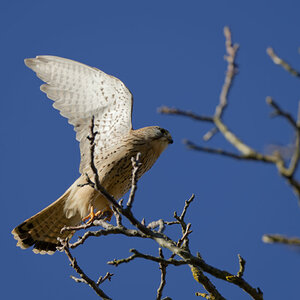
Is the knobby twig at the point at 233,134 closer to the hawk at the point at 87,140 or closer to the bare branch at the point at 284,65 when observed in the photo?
the bare branch at the point at 284,65

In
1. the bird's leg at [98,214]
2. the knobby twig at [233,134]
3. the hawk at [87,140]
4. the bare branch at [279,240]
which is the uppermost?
the hawk at [87,140]

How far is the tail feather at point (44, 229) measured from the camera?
4.80 meters

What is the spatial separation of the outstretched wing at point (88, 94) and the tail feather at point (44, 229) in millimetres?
839

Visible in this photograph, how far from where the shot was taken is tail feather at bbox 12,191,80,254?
4.80 metres

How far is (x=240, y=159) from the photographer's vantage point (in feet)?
4.60

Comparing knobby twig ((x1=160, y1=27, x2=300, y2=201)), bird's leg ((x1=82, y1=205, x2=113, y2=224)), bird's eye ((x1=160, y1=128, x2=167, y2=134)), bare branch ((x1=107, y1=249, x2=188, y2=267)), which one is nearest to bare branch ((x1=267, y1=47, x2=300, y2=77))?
knobby twig ((x1=160, y1=27, x2=300, y2=201))

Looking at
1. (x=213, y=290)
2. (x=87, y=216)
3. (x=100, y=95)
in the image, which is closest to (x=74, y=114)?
(x=100, y=95)

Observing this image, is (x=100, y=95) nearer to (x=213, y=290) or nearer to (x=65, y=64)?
(x=65, y=64)

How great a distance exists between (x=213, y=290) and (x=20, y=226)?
259 cm

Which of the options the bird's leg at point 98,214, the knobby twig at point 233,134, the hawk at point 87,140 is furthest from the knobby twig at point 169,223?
the hawk at point 87,140

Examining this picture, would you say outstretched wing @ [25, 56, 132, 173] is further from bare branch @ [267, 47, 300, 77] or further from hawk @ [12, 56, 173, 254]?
bare branch @ [267, 47, 300, 77]

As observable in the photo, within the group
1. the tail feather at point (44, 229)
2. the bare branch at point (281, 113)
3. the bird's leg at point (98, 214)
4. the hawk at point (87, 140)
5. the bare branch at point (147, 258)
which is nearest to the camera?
the bare branch at point (281, 113)

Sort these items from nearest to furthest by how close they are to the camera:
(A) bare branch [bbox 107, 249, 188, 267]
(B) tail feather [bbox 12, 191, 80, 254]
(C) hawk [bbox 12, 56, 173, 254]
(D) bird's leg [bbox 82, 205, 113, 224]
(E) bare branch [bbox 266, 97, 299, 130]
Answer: (E) bare branch [bbox 266, 97, 299, 130] → (A) bare branch [bbox 107, 249, 188, 267] → (D) bird's leg [bbox 82, 205, 113, 224] → (C) hawk [bbox 12, 56, 173, 254] → (B) tail feather [bbox 12, 191, 80, 254]

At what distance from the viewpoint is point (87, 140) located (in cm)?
495
